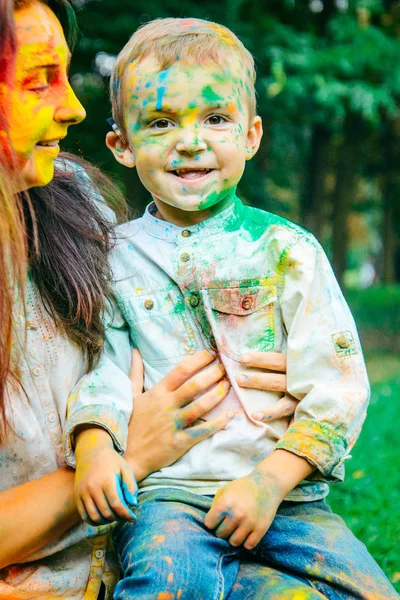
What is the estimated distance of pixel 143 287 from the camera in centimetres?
248

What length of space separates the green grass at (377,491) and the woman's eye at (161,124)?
2.09m

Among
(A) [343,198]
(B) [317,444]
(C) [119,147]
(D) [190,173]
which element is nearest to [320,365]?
(B) [317,444]

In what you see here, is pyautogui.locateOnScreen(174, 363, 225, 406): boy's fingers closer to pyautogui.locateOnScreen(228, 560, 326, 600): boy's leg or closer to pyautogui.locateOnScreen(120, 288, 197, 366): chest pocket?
pyautogui.locateOnScreen(120, 288, 197, 366): chest pocket

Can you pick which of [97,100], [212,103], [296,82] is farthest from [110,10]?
[212,103]

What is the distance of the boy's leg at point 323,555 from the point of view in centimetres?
212

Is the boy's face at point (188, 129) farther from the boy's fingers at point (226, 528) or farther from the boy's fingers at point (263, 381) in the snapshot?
the boy's fingers at point (226, 528)

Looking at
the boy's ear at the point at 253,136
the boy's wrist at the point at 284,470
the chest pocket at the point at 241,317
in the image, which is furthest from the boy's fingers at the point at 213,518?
the boy's ear at the point at 253,136

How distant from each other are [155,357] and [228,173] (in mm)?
612

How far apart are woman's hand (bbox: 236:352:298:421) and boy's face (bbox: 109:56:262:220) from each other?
0.49 metres

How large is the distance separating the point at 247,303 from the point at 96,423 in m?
0.58

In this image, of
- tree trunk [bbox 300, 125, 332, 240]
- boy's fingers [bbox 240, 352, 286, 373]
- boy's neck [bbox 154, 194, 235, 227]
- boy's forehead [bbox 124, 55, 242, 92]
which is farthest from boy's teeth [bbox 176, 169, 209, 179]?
tree trunk [bbox 300, 125, 332, 240]

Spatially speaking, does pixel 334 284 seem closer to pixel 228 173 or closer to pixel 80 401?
pixel 228 173

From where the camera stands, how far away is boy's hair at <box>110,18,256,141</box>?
239cm

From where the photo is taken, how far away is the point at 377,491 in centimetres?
484
